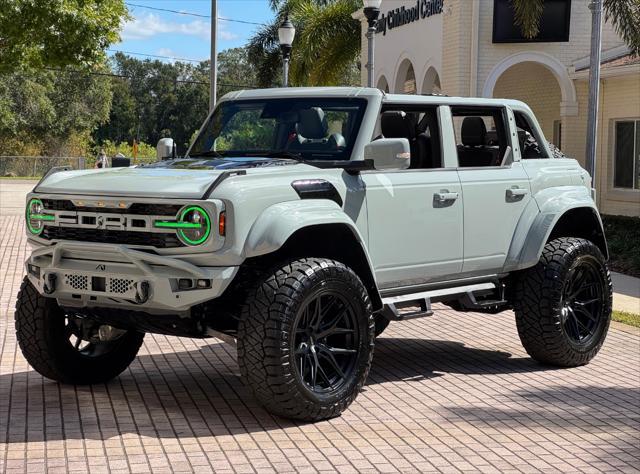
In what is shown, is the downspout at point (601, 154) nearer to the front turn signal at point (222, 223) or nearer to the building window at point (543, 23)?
the building window at point (543, 23)

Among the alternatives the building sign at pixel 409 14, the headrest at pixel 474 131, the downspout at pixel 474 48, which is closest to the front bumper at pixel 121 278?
the headrest at pixel 474 131

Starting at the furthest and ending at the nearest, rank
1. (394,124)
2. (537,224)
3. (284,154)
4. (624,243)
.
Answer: (624,243) < (537,224) < (394,124) < (284,154)

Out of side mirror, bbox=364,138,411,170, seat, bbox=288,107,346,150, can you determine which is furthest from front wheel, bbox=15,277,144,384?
side mirror, bbox=364,138,411,170

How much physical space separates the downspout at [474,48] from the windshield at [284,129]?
20992 millimetres

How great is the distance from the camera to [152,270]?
6.52 metres

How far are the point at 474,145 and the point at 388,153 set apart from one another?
199 centimetres

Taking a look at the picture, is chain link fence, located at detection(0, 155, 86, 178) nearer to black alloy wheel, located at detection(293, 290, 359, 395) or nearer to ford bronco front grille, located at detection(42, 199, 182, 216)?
ford bronco front grille, located at detection(42, 199, 182, 216)

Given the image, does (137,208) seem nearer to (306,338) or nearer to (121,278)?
(121,278)

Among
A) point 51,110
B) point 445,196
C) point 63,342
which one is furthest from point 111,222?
point 51,110

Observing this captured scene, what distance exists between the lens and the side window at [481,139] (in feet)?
28.7

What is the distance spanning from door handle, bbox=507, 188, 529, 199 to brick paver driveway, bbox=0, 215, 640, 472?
137 cm

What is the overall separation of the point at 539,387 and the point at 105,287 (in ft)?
10.9

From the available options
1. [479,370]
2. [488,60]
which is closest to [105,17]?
[488,60]

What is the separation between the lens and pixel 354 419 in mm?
7047
